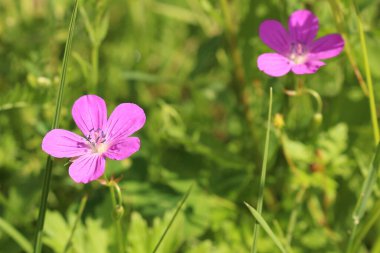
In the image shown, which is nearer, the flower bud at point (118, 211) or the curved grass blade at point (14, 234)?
the flower bud at point (118, 211)

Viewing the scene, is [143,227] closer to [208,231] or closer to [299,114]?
[208,231]

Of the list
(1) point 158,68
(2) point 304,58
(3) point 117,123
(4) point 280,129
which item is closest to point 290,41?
(2) point 304,58

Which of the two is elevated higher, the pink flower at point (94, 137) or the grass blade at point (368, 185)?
the pink flower at point (94, 137)

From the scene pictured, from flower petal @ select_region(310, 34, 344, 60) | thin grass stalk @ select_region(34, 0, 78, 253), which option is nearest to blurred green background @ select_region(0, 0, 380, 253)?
flower petal @ select_region(310, 34, 344, 60)

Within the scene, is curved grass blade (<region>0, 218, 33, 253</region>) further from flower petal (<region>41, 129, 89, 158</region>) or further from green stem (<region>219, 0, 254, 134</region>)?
green stem (<region>219, 0, 254, 134</region>)

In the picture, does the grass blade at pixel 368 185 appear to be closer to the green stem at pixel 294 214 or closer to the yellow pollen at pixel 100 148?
the green stem at pixel 294 214

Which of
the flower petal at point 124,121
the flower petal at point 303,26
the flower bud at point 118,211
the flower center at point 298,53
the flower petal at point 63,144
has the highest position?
the flower petal at point 303,26

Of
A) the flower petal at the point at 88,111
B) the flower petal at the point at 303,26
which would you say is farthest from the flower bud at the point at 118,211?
the flower petal at the point at 303,26

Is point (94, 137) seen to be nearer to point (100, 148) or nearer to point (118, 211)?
point (100, 148)
